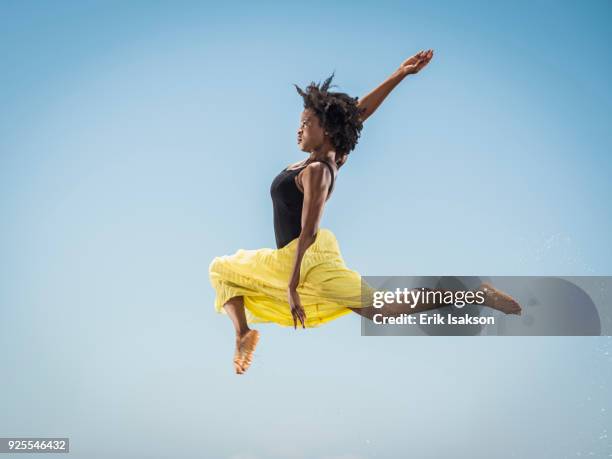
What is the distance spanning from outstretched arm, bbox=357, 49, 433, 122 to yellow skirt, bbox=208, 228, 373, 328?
109cm

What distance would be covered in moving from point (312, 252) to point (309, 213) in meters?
0.40

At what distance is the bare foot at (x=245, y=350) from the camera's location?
271 inches

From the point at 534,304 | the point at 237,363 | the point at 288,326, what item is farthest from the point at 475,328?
the point at 237,363

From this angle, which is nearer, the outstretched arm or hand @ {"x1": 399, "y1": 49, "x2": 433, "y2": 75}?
the outstretched arm

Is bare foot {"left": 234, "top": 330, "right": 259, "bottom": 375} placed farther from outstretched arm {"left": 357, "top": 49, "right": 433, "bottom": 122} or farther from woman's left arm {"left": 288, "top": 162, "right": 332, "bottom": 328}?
outstretched arm {"left": 357, "top": 49, "right": 433, "bottom": 122}

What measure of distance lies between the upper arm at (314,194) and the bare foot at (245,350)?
41.8 inches

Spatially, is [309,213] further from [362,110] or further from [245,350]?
[245,350]

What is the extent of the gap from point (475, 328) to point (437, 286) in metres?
0.93

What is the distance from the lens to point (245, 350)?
6969 millimetres

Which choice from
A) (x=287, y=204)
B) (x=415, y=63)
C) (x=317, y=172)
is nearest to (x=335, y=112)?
(x=317, y=172)

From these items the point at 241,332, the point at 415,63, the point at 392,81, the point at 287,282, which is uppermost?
the point at 415,63

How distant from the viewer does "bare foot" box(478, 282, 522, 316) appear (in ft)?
23.0

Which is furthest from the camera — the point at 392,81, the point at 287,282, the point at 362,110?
the point at 392,81

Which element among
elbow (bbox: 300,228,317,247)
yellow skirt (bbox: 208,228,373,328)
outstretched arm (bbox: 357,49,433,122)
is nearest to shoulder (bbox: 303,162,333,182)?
elbow (bbox: 300,228,317,247)
